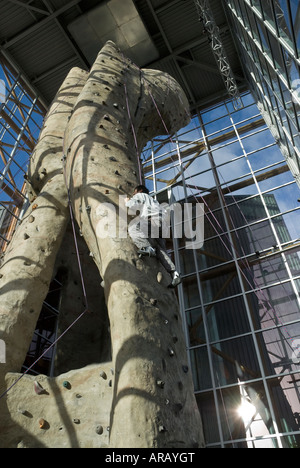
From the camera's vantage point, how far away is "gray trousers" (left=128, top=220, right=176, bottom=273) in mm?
4316

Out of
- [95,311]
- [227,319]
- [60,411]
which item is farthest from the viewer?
[227,319]

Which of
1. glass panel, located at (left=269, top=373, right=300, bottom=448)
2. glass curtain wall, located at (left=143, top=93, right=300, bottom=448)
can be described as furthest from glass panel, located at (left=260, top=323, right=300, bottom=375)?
glass panel, located at (left=269, top=373, right=300, bottom=448)

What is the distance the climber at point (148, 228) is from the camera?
4316 millimetres

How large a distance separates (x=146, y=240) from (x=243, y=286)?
3732 millimetres

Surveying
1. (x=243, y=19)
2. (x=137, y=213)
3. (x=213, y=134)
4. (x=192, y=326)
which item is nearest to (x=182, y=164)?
(x=213, y=134)

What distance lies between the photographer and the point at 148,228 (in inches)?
176

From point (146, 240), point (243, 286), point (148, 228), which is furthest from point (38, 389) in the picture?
point (243, 286)

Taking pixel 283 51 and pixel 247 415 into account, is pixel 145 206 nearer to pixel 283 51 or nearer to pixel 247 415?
pixel 283 51

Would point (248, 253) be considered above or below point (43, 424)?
above

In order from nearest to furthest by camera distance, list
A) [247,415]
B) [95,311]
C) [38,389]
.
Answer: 1. [38,389]
2. [247,415]
3. [95,311]

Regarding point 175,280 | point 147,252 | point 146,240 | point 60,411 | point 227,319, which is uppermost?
point 227,319

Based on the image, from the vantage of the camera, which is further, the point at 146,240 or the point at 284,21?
the point at 284,21

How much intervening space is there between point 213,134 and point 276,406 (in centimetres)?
855
